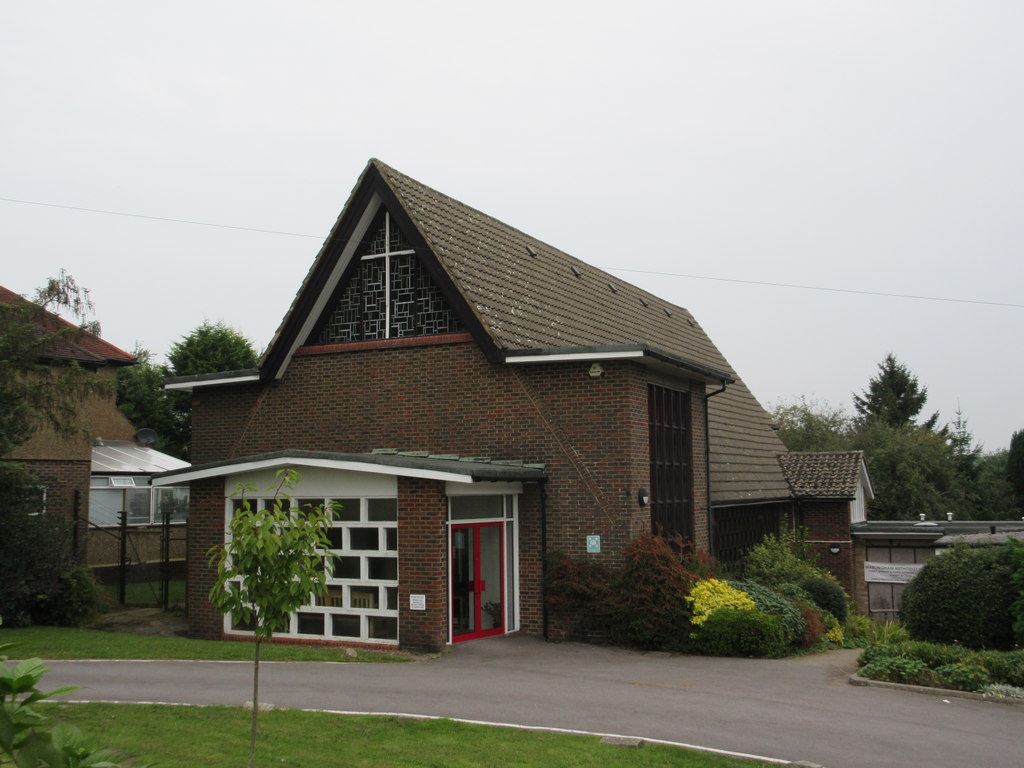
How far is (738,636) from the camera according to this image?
1603 cm

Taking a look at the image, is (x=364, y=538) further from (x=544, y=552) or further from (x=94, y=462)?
(x=94, y=462)

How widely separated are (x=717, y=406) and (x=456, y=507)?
44.0 feet

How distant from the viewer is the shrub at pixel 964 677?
12992 mm

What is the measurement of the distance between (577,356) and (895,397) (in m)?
53.7

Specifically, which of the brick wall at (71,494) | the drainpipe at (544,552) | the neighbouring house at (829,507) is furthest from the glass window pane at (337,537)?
the neighbouring house at (829,507)

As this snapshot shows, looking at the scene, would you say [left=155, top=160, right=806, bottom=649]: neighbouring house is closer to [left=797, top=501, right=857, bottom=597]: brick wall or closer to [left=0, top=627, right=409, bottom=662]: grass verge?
[left=0, top=627, right=409, bottom=662]: grass verge

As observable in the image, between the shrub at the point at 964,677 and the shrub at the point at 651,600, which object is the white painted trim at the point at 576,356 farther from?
the shrub at the point at 964,677

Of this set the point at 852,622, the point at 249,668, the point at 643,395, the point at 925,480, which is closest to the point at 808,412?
the point at 925,480

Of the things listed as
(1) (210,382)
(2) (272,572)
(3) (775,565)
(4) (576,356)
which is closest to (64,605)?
(1) (210,382)

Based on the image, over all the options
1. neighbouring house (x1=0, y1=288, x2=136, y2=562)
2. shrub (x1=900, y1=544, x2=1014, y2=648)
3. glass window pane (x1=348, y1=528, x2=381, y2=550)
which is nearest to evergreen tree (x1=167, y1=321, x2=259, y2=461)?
neighbouring house (x1=0, y1=288, x2=136, y2=562)

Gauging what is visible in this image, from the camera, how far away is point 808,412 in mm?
63094

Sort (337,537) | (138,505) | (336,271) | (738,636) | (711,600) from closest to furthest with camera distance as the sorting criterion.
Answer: (738,636)
(711,600)
(337,537)
(336,271)
(138,505)

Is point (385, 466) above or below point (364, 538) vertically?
above

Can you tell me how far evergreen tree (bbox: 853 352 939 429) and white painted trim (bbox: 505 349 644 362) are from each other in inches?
2012
